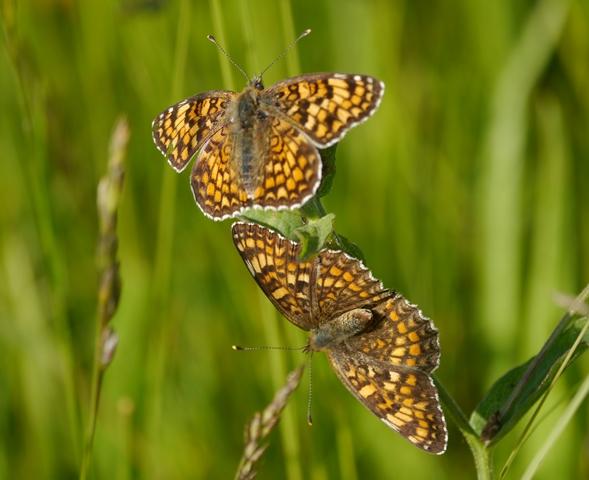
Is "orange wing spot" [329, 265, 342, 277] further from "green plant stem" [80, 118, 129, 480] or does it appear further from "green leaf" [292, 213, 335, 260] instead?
"green plant stem" [80, 118, 129, 480]

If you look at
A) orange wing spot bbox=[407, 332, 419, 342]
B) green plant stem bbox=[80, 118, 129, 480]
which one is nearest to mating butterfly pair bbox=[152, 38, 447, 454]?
orange wing spot bbox=[407, 332, 419, 342]

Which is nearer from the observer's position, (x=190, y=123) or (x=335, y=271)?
(x=335, y=271)

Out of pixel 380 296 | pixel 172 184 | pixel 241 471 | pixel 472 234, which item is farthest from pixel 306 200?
pixel 472 234

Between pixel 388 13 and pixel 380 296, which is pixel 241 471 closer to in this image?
pixel 380 296

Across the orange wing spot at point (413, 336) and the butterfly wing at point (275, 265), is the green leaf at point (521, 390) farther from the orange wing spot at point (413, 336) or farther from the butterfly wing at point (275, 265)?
the butterfly wing at point (275, 265)

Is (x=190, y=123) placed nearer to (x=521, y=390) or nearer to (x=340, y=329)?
(x=340, y=329)

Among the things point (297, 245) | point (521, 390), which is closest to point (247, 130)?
point (297, 245)
